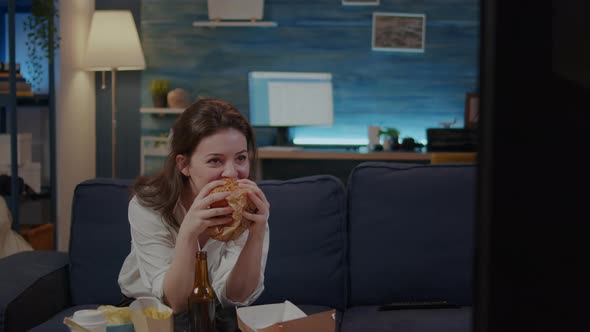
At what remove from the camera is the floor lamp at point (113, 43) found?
4816 mm

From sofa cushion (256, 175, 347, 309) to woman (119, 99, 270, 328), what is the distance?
43 cm

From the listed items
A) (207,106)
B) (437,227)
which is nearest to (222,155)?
(207,106)

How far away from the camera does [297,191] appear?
2.33 meters

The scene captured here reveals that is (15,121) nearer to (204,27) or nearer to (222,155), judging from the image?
(204,27)

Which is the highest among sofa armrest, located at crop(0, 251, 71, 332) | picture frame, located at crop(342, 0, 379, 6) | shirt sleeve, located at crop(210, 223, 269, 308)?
picture frame, located at crop(342, 0, 379, 6)

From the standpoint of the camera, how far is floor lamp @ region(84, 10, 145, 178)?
482 cm

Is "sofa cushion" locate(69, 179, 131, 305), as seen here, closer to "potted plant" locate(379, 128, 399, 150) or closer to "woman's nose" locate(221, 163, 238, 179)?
"woman's nose" locate(221, 163, 238, 179)

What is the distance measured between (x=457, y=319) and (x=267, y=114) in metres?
3.07

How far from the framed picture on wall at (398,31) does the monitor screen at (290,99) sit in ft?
1.57

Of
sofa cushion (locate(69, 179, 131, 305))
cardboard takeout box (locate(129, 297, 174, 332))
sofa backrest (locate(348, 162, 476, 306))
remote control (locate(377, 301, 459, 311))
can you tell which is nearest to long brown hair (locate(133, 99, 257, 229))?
sofa cushion (locate(69, 179, 131, 305))

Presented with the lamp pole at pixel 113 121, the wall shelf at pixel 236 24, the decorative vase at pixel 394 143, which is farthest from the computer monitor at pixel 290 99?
the lamp pole at pixel 113 121

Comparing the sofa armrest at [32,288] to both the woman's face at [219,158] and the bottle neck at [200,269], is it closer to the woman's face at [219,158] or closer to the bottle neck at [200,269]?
the woman's face at [219,158]

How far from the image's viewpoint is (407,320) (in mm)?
2154

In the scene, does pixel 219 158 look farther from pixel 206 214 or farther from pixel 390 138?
pixel 390 138
